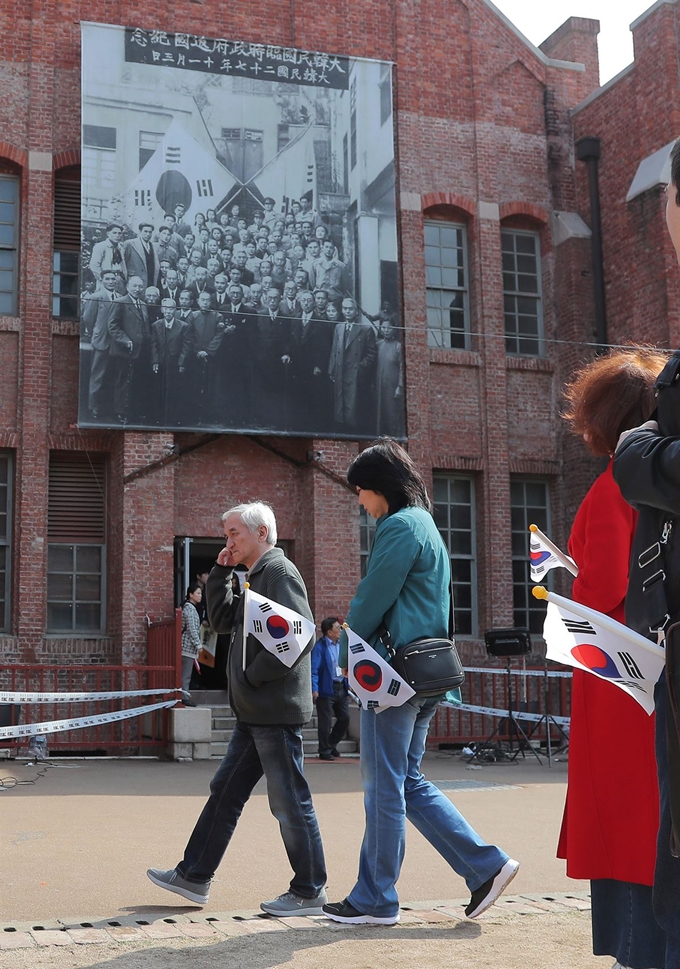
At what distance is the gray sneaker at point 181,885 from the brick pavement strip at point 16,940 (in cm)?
75

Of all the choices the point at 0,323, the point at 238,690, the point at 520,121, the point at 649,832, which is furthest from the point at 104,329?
the point at 649,832

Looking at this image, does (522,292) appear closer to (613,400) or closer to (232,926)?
(232,926)

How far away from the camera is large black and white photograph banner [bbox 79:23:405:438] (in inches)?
688

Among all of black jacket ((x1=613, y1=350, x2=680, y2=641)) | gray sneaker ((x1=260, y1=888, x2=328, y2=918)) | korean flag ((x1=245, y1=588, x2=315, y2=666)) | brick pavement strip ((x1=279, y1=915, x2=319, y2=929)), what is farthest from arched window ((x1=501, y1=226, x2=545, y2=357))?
black jacket ((x1=613, y1=350, x2=680, y2=641))

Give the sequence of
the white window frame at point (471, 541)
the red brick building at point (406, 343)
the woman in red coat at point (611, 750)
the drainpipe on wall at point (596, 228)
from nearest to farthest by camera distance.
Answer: the woman in red coat at point (611, 750) → the red brick building at point (406, 343) → the white window frame at point (471, 541) → the drainpipe on wall at point (596, 228)

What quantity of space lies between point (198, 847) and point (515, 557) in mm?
15005

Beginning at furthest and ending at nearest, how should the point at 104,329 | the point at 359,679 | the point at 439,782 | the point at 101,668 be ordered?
the point at 104,329, the point at 101,668, the point at 439,782, the point at 359,679

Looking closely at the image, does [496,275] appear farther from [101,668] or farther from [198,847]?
[198,847]

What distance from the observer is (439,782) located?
39.8 ft

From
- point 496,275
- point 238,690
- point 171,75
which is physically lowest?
point 238,690

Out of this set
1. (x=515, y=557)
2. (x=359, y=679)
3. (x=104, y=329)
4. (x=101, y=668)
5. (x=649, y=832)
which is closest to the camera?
(x=649, y=832)

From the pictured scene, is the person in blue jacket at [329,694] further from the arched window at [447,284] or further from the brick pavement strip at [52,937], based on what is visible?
the brick pavement strip at [52,937]

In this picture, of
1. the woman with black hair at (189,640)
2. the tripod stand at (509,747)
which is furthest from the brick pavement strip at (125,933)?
the woman with black hair at (189,640)

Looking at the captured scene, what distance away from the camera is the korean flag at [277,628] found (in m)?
5.30
